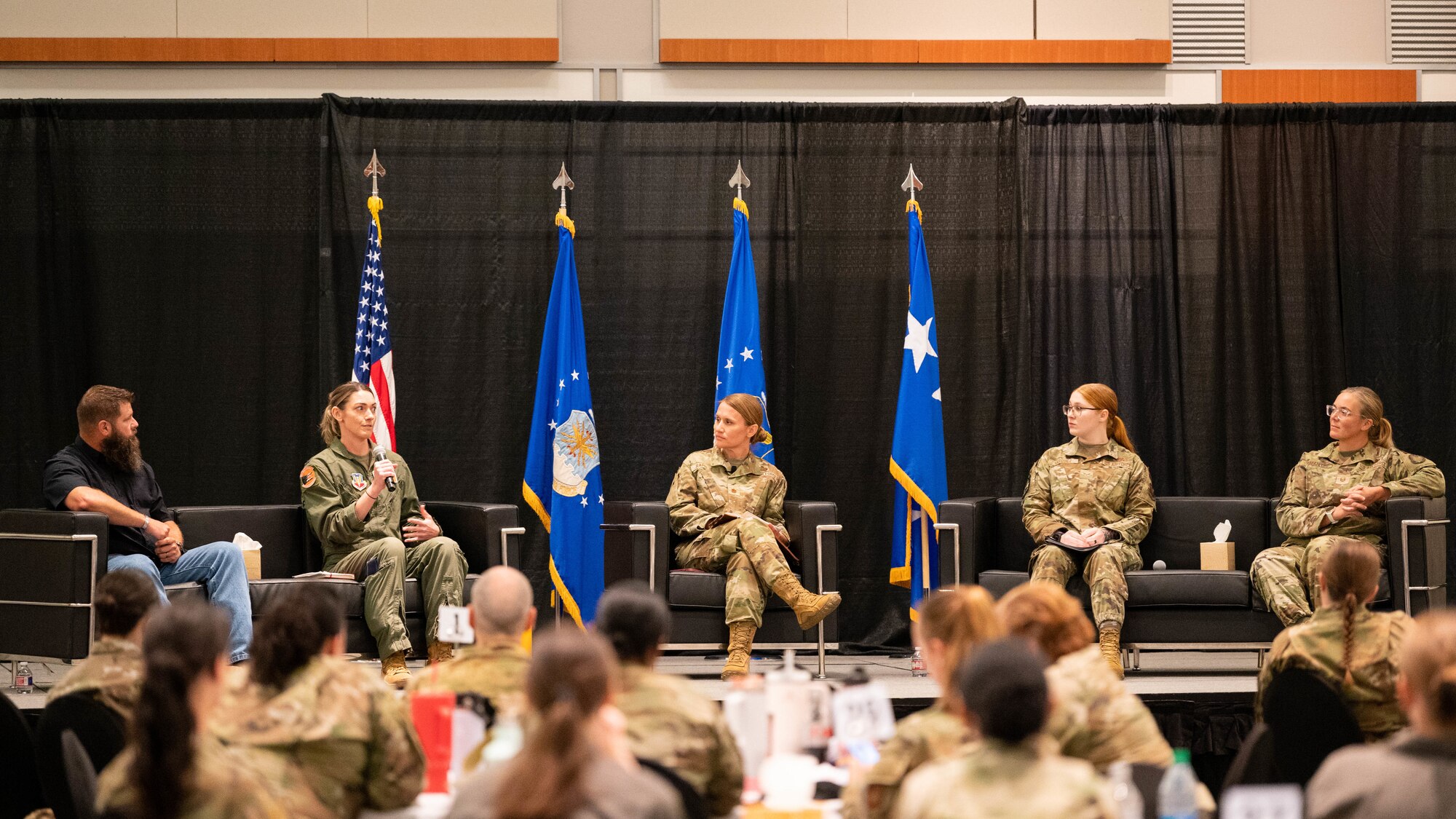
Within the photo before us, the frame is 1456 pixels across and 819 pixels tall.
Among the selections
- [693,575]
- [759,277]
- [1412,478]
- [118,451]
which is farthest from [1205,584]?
[118,451]

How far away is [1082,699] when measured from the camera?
8.73 feet

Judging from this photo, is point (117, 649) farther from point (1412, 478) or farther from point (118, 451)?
point (1412, 478)

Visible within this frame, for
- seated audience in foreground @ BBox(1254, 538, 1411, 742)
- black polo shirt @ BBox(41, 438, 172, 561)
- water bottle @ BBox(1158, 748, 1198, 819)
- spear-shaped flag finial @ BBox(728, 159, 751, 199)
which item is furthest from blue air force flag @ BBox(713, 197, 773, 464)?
water bottle @ BBox(1158, 748, 1198, 819)

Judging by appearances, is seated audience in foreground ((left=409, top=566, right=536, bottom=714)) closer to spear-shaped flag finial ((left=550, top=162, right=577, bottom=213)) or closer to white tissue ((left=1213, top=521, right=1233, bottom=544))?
spear-shaped flag finial ((left=550, top=162, right=577, bottom=213))

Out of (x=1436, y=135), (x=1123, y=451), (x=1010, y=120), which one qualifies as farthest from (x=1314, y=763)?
(x=1436, y=135)

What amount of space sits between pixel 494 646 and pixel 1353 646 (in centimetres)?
205

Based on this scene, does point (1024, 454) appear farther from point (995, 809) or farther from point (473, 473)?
point (995, 809)

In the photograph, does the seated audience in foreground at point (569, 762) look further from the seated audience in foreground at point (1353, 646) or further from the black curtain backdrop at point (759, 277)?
the black curtain backdrop at point (759, 277)

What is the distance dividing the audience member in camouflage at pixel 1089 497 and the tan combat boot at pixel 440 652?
7.41 feet

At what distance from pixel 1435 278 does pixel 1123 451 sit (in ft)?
6.95

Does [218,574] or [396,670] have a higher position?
[218,574]

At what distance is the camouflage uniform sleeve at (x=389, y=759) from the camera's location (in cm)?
260

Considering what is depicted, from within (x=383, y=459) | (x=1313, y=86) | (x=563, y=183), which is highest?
(x=1313, y=86)

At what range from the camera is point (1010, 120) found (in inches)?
267
